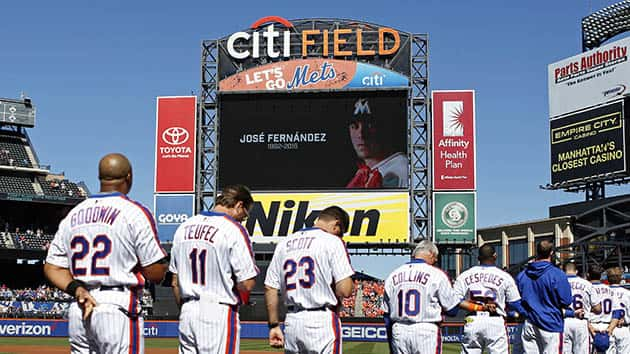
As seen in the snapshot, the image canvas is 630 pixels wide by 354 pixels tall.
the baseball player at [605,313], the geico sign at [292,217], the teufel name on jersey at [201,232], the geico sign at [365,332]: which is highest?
the geico sign at [292,217]

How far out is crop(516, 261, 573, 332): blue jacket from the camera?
9.57 metres

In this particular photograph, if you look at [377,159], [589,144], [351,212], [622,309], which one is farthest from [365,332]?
[589,144]

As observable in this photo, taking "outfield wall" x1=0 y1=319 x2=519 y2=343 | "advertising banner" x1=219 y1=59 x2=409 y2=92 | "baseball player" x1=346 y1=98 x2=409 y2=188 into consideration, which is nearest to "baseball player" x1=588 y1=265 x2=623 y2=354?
"outfield wall" x1=0 y1=319 x2=519 y2=343

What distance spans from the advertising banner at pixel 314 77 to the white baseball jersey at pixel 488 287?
26.8m

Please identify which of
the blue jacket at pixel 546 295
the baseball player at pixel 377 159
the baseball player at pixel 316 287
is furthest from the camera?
the baseball player at pixel 377 159

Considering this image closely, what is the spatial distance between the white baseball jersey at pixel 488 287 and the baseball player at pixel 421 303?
4.52ft

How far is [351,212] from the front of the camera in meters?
35.5

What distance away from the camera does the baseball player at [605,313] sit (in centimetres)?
1269

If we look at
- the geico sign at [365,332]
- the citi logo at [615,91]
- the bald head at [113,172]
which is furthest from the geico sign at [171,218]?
the bald head at [113,172]

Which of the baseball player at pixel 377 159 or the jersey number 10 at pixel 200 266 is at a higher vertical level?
the baseball player at pixel 377 159

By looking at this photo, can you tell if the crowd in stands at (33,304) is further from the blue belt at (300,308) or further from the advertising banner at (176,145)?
the blue belt at (300,308)

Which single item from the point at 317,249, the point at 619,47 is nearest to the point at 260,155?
the point at 619,47

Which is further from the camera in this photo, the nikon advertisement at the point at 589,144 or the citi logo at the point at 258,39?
the nikon advertisement at the point at 589,144

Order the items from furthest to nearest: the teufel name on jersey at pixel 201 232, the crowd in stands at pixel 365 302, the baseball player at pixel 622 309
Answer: the crowd in stands at pixel 365 302, the baseball player at pixel 622 309, the teufel name on jersey at pixel 201 232
